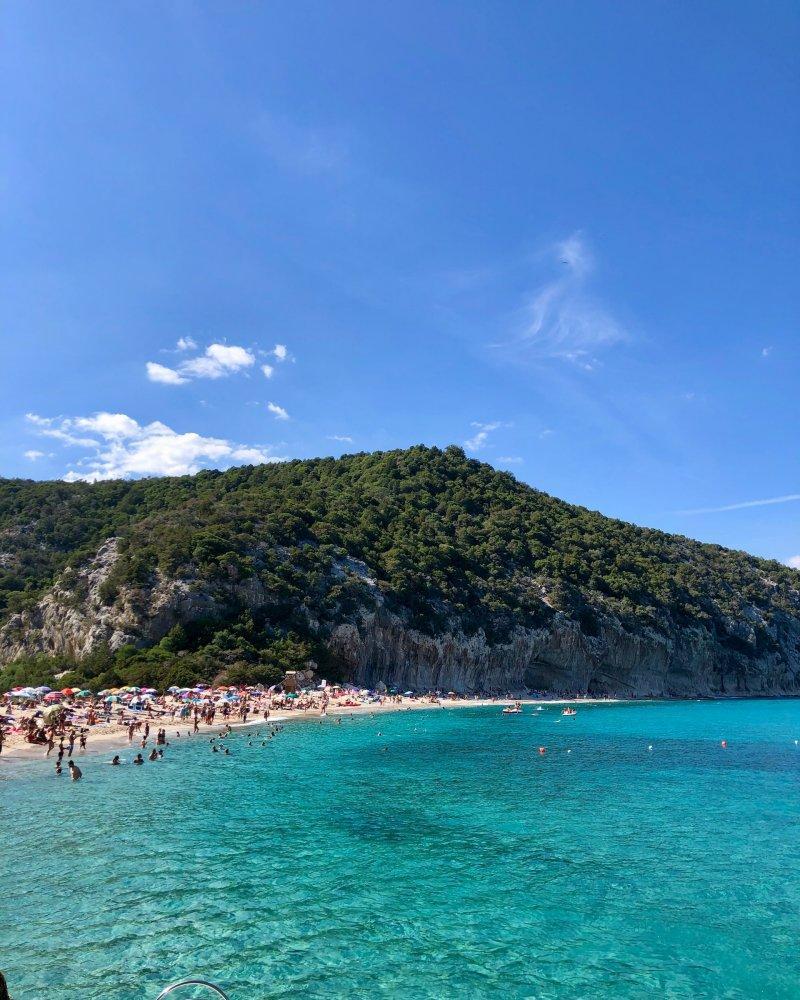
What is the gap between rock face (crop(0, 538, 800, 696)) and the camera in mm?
55578

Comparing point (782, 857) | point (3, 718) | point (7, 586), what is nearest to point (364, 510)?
point (7, 586)

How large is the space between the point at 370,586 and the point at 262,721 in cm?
2653

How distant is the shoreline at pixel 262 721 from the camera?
28.5m

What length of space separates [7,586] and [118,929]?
69.6 m

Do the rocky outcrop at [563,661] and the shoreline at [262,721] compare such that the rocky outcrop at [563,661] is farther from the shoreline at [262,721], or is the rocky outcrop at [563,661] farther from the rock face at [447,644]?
the shoreline at [262,721]

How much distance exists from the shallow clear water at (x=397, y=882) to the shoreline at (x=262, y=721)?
259 centimetres

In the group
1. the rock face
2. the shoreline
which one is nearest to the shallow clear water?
the shoreline

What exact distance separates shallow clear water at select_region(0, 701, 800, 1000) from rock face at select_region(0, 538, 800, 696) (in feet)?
98.6

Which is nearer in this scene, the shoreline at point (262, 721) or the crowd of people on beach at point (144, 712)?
the shoreline at point (262, 721)

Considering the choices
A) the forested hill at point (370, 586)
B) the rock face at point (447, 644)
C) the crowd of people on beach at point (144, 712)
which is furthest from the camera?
the forested hill at point (370, 586)

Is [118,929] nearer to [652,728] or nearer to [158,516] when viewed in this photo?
[652,728]

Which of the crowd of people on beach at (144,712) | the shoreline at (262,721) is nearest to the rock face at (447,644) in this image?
the shoreline at (262,721)

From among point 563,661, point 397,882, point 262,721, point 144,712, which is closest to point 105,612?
point 144,712

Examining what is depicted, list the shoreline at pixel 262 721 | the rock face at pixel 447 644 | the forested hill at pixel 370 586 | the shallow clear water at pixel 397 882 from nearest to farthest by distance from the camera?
the shallow clear water at pixel 397 882, the shoreline at pixel 262 721, the rock face at pixel 447 644, the forested hill at pixel 370 586
